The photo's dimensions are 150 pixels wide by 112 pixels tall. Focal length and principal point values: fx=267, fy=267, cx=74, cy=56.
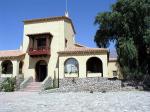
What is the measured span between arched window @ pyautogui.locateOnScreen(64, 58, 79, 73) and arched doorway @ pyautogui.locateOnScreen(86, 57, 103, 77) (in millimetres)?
1782

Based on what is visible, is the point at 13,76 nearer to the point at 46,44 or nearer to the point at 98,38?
the point at 46,44

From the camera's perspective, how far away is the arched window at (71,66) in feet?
112

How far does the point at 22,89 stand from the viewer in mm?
31672

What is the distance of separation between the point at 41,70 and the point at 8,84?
20.2 ft

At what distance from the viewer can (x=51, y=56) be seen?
36.2 m

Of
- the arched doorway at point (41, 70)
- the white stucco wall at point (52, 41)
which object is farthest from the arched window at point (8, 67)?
the arched doorway at point (41, 70)

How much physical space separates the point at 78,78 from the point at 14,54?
10.3m

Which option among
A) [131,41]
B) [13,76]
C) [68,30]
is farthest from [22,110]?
[68,30]

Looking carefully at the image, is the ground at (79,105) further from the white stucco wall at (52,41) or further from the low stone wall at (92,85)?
the white stucco wall at (52,41)

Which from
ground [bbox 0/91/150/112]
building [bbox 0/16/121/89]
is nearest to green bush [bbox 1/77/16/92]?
building [bbox 0/16/121/89]

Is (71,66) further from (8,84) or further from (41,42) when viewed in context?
(8,84)

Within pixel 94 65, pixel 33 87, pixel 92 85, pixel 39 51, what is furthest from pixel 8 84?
pixel 94 65

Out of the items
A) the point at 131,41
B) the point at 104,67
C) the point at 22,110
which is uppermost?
the point at 131,41

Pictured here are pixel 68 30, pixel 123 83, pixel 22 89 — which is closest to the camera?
pixel 123 83
